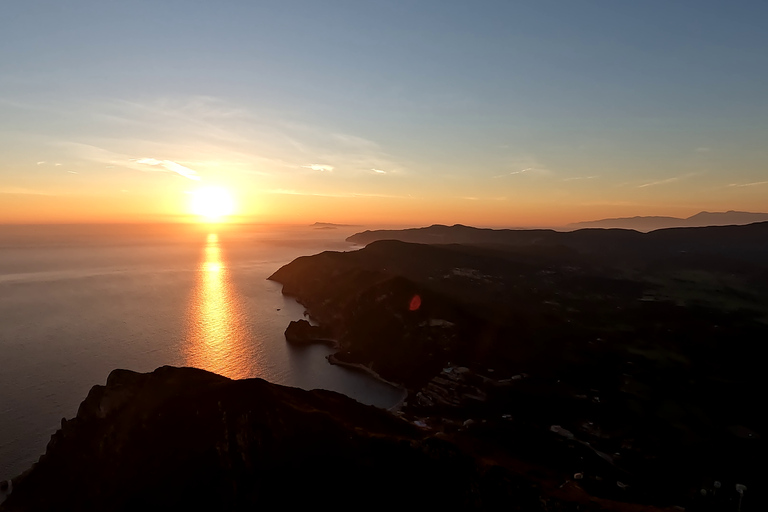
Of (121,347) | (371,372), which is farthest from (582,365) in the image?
(121,347)

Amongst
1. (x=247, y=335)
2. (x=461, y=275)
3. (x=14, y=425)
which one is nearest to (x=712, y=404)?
(x=461, y=275)

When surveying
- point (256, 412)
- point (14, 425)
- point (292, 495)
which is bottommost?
point (14, 425)

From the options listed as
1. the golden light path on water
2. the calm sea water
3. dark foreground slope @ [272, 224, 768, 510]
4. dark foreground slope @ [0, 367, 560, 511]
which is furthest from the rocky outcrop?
dark foreground slope @ [0, 367, 560, 511]

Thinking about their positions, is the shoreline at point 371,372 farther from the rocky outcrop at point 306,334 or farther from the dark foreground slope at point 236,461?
the dark foreground slope at point 236,461

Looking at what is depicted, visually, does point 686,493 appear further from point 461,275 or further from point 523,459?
point 461,275

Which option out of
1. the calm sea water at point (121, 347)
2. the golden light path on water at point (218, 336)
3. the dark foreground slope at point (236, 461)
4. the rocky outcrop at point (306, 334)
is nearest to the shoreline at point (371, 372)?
the calm sea water at point (121, 347)

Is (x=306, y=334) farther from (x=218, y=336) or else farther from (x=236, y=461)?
(x=236, y=461)
